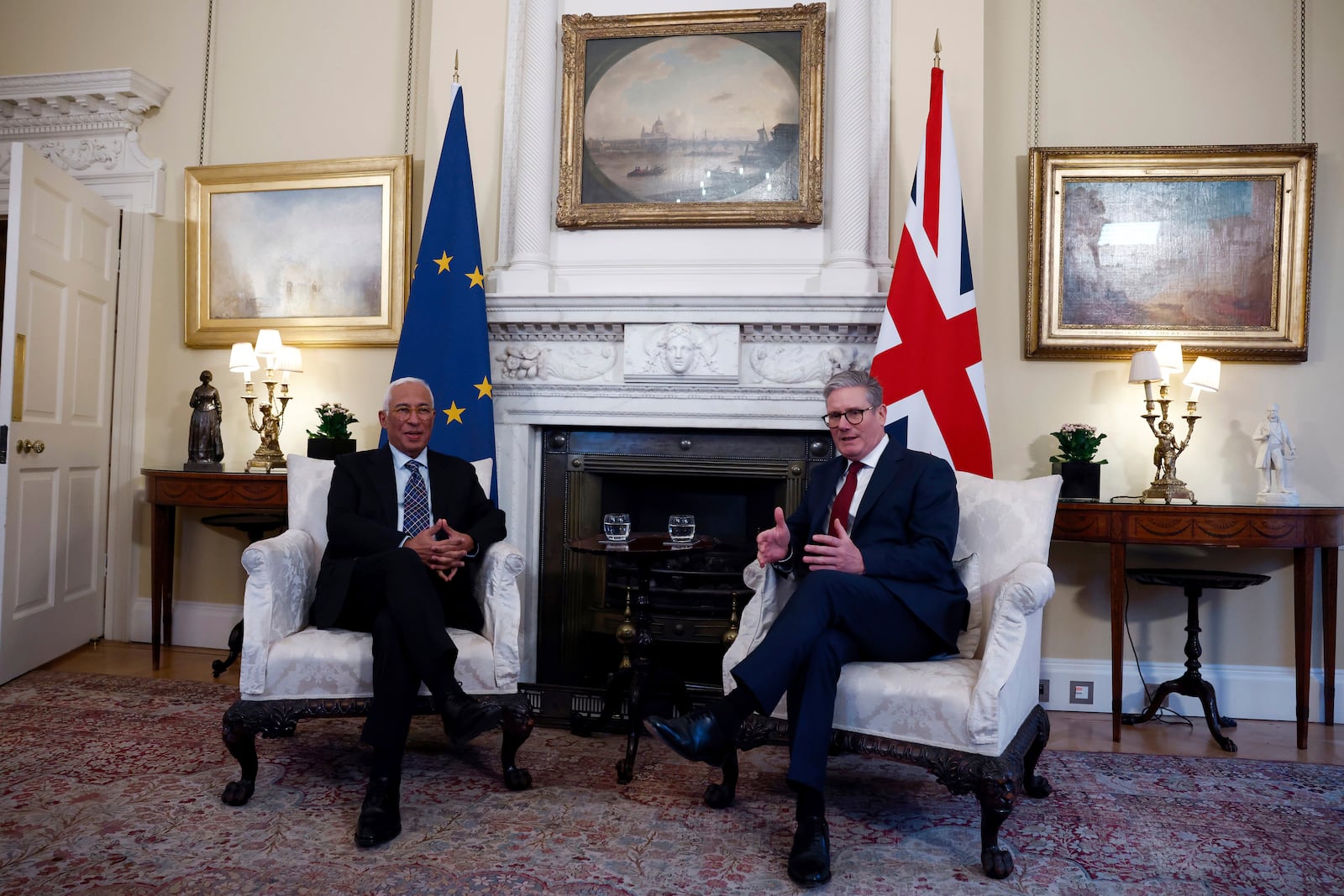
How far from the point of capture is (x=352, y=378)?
182 inches

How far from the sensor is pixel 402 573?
263 centimetres

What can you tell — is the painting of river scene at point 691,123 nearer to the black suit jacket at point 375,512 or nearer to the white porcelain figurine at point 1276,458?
the black suit jacket at point 375,512

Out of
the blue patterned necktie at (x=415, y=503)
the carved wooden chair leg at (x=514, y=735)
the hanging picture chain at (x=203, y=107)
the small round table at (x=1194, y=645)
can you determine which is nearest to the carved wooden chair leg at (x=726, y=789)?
the carved wooden chair leg at (x=514, y=735)

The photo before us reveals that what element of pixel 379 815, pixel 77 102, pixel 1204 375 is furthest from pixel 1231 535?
pixel 77 102

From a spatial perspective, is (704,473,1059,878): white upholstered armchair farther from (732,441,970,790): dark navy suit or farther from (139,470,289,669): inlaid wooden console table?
(139,470,289,669): inlaid wooden console table

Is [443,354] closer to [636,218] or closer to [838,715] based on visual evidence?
[636,218]

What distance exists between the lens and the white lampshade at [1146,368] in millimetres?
3764

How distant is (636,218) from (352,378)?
176 centimetres

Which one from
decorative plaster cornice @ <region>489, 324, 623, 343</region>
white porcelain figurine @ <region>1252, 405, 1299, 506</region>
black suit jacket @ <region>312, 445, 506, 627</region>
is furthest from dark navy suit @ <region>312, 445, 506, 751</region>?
white porcelain figurine @ <region>1252, 405, 1299, 506</region>

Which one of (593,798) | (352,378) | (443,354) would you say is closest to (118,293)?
(352,378)

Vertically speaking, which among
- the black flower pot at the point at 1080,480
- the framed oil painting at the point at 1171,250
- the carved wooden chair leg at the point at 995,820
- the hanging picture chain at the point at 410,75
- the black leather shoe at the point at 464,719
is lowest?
the carved wooden chair leg at the point at 995,820

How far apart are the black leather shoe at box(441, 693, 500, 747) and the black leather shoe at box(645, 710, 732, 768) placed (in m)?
0.51

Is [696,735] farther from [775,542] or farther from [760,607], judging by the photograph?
[775,542]

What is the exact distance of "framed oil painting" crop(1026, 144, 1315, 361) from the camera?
3.92 metres
